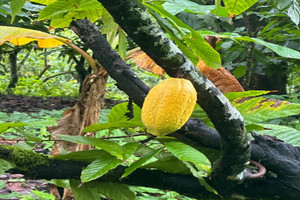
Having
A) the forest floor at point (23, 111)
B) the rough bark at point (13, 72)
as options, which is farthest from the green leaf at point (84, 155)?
the rough bark at point (13, 72)

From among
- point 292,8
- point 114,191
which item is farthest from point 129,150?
point 292,8

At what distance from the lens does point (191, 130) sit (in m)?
0.65

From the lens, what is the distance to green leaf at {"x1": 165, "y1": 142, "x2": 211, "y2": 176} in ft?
1.62

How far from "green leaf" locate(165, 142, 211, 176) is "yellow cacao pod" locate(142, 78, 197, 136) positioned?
8cm

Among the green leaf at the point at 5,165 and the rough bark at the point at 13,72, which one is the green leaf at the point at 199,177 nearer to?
the green leaf at the point at 5,165

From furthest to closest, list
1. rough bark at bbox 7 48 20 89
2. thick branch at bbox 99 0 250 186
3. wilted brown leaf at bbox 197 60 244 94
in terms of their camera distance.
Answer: rough bark at bbox 7 48 20 89 → wilted brown leaf at bbox 197 60 244 94 → thick branch at bbox 99 0 250 186

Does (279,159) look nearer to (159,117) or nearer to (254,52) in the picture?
(159,117)

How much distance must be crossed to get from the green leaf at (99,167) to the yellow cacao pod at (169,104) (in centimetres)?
13

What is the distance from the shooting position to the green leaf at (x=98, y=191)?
691 millimetres

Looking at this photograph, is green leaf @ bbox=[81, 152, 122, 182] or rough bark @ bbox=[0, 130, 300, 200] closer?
green leaf @ bbox=[81, 152, 122, 182]

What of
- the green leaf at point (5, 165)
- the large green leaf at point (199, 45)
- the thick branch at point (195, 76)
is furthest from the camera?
the green leaf at point (5, 165)

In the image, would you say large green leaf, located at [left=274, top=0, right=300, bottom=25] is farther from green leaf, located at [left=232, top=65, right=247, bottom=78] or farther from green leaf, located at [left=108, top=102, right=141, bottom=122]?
green leaf, located at [left=232, top=65, right=247, bottom=78]

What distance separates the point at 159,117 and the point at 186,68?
8cm

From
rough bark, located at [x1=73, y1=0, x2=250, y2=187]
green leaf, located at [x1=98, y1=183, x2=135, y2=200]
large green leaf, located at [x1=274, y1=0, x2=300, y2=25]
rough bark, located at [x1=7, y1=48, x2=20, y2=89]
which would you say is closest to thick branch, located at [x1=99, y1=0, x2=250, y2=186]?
rough bark, located at [x1=73, y1=0, x2=250, y2=187]
